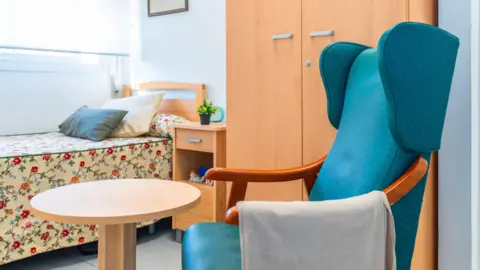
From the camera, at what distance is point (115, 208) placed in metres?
1.36

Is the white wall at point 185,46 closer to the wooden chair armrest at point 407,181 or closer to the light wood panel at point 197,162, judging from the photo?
the light wood panel at point 197,162

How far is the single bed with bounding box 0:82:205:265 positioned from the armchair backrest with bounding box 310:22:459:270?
156 centimetres

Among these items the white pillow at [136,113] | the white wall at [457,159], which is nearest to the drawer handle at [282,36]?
the white wall at [457,159]

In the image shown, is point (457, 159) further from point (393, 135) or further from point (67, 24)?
point (67, 24)

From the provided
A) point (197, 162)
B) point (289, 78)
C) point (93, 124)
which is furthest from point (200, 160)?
point (289, 78)

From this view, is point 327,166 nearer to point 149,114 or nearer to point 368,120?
point 368,120

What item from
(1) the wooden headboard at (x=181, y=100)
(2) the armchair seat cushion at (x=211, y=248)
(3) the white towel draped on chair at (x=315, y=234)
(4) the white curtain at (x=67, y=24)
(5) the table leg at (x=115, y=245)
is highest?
(4) the white curtain at (x=67, y=24)

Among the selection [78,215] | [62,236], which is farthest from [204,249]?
[62,236]

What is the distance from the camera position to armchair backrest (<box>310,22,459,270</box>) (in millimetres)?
1120

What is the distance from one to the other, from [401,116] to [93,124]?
2219 millimetres

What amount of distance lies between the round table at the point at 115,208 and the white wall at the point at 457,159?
3.09 feet

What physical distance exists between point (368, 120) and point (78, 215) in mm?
931

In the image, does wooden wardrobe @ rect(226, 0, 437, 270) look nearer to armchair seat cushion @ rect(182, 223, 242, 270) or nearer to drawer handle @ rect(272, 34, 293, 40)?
drawer handle @ rect(272, 34, 293, 40)

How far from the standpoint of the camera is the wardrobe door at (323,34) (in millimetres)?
1708
